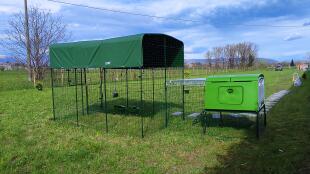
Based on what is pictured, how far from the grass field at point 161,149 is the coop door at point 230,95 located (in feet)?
2.72

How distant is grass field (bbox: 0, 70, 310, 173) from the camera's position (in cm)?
507

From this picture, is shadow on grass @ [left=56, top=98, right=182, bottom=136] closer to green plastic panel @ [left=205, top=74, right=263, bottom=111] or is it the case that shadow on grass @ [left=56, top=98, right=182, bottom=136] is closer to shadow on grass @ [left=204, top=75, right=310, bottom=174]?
green plastic panel @ [left=205, top=74, right=263, bottom=111]

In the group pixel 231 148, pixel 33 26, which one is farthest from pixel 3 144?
pixel 33 26

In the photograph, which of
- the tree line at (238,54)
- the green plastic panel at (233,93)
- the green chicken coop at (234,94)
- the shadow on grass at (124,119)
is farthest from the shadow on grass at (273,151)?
the tree line at (238,54)

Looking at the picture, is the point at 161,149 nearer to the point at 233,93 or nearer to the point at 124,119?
the point at 233,93

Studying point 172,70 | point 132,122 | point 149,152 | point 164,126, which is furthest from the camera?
point 172,70

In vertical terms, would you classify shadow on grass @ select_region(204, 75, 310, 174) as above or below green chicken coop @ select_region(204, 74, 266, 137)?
below

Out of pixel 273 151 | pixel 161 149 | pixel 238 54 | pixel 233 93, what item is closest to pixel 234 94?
pixel 233 93

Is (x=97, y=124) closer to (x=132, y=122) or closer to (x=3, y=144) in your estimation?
(x=132, y=122)

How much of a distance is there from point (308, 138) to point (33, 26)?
24.9 meters

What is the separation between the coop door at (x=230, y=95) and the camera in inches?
257

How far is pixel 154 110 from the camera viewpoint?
1057cm

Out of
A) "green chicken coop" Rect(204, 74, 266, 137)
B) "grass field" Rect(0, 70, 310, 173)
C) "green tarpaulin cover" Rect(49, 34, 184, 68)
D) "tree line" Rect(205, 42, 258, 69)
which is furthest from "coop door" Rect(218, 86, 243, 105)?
"tree line" Rect(205, 42, 258, 69)

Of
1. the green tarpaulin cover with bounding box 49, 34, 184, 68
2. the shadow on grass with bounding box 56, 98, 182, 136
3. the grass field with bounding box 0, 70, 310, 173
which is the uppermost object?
the green tarpaulin cover with bounding box 49, 34, 184, 68
